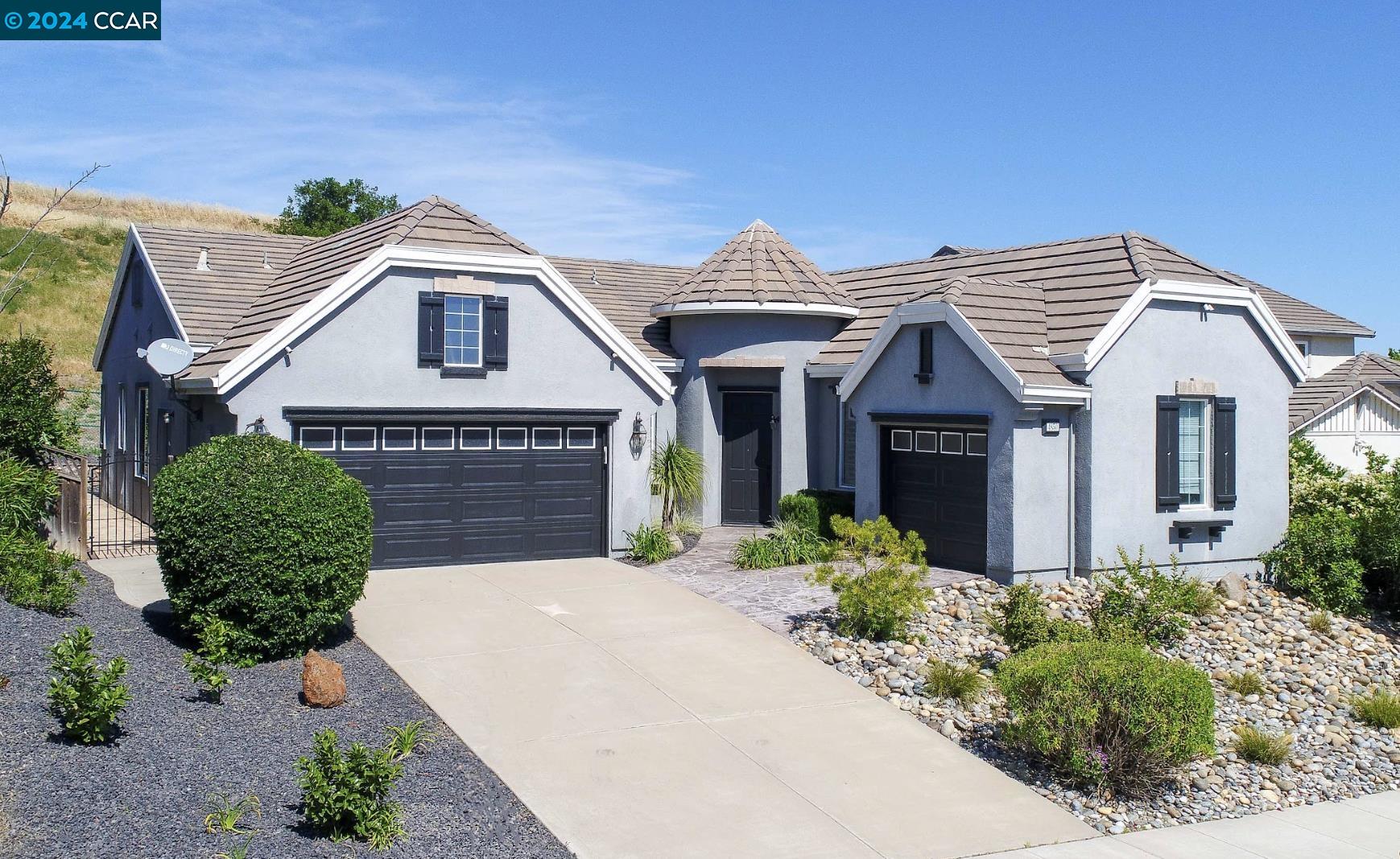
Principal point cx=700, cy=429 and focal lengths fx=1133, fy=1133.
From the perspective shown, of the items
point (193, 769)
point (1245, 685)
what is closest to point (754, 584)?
point (1245, 685)

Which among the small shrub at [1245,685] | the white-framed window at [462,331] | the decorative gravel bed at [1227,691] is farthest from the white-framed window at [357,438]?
the small shrub at [1245,685]

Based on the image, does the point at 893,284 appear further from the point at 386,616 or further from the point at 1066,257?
the point at 386,616

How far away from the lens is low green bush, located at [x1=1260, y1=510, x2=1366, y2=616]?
51.5ft

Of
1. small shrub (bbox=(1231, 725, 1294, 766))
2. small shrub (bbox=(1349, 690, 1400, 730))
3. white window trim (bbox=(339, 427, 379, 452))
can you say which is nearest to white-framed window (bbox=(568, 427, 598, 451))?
white window trim (bbox=(339, 427, 379, 452))

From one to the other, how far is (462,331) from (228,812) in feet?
34.4

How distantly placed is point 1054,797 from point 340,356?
437 inches

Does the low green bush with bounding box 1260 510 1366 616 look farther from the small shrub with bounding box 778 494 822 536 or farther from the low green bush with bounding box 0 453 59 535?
the low green bush with bounding box 0 453 59 535

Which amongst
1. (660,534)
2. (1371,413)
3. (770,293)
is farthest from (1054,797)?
(1371,413)

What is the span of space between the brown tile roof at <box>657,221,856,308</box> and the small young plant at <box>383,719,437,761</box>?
38.8ft

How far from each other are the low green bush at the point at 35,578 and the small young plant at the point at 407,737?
4.63 metres

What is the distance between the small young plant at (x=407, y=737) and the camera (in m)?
8.54

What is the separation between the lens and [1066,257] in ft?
58.6

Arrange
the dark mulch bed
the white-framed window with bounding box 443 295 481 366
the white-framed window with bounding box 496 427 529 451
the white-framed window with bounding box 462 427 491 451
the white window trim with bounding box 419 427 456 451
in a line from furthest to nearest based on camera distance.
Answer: the white-framed window with bounding box 496 427 529 451
the white-framed window with bounding box 462 427 491 451
the white-framed window with bounding box 443 295 481 366
the white window trim with bounding box 419 427 456 451
the dark mulch bed

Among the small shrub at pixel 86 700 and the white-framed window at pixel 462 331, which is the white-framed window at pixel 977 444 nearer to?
the white-framed window at pixel 462 331
